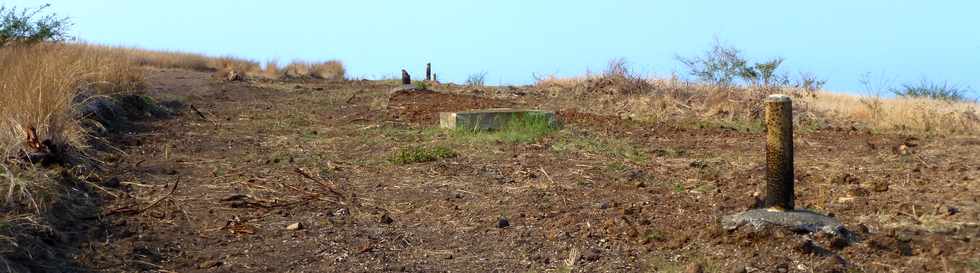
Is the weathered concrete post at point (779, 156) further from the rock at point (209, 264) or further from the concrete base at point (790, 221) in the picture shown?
the rock at point (209, 264)

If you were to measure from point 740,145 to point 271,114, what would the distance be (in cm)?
630

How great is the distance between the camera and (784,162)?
449 cm

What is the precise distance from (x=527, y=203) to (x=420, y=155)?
1942mm

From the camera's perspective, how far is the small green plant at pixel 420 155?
7.23 m

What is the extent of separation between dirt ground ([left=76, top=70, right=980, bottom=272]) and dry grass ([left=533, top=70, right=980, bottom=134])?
38.2 inches

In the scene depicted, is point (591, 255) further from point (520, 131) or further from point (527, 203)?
point (520, 131)

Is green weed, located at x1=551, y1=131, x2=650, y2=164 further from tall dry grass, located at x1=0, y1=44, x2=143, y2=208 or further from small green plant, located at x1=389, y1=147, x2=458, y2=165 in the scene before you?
tall dry grass, located at x1=0, y1=44, x2=143, y2=208

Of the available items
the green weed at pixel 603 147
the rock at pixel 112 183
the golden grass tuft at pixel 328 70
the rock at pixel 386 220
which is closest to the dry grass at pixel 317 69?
the golden grass tuft at pixel 328 70

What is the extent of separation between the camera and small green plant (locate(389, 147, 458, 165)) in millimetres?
7234

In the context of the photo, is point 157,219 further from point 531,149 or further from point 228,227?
point 531,149

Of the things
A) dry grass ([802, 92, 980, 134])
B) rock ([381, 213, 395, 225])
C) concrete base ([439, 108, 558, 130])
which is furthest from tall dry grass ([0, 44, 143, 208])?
dry grass ([802, 92, 980, 134])

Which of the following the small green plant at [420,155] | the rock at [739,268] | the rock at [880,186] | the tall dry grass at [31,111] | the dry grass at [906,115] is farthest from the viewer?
the dry grass at [906,115]

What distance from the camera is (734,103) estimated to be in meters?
11.1

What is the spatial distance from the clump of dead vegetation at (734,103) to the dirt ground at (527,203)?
102cm
